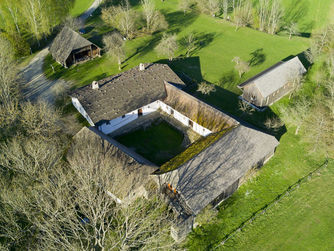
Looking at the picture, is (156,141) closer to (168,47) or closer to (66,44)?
(168,47)

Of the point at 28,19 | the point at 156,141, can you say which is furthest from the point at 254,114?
the point at 28,19

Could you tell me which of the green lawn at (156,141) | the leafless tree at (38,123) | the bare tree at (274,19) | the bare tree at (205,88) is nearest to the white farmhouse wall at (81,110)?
the green lawn at (156,141)

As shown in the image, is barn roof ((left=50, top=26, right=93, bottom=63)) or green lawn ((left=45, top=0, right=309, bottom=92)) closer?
green lawn ((left=45, top=0, right=309, bottom=92))

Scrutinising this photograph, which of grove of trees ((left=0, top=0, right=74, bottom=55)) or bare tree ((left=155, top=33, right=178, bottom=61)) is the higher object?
grove of trees ((left=0, top=0, right=74, bottom=55))

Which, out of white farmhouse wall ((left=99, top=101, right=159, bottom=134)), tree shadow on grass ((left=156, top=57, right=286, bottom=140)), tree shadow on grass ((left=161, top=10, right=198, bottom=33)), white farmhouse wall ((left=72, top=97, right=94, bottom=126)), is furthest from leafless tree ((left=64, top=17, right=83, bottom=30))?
white farmhouse wall ((left=99, top=101, right=159, bottom=134))

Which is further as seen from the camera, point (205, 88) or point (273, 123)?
point (205, 88)

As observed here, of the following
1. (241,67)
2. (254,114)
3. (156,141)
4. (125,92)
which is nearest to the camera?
(156,141)

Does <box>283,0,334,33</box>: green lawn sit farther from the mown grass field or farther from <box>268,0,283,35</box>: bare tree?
<box>268,0,283,35</box>: bare tree

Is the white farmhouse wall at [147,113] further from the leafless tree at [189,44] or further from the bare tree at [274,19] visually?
the bare tree at [274,19]
